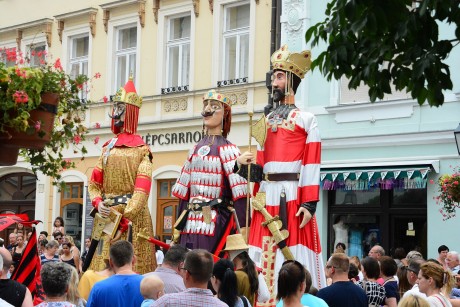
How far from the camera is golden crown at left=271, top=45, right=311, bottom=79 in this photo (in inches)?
420

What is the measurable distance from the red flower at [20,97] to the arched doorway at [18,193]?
20.6m

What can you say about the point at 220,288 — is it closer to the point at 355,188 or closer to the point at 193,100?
the point at 355,188

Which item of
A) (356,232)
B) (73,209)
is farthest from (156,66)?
(356,232)

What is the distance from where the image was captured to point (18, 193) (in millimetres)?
27328

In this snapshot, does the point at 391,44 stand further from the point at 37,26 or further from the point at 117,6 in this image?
the point at 37,26

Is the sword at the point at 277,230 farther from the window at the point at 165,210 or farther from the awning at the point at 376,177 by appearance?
the window at the point at 165,210

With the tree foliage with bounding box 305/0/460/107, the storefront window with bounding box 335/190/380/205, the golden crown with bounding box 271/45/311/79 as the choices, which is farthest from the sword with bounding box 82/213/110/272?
the storefront window with bounding box 335/190/380/205

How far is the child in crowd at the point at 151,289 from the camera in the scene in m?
7.06

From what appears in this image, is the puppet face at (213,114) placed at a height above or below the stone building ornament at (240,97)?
below

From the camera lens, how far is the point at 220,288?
22.8ft

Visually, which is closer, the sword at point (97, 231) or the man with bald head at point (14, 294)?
the man with bald head at point (14, 294)

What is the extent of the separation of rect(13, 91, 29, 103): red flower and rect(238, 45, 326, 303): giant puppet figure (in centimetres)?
421

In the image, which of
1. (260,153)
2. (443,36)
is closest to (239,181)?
(260,153)

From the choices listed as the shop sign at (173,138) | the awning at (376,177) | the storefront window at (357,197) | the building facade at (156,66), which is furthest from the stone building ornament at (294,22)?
the shop sign at (173,138)
